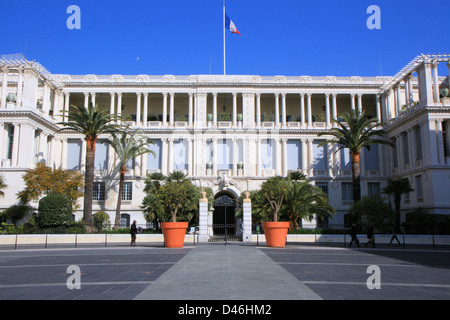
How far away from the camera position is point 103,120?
3722 cm

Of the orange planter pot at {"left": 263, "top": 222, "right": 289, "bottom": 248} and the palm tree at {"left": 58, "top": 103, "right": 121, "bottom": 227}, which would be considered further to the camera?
the palm tree at {"left": 58, "top": 103, "right": 121, "bottom": 227}

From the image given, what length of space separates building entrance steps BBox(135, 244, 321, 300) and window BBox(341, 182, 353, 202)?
1415 inches

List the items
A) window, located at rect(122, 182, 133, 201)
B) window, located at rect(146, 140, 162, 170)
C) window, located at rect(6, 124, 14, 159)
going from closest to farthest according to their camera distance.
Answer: window, located at rect(6, 124, 14, 159), window, located at rect(122, 182, 133, 201), window, located at rect(146, 140, 162, 170)

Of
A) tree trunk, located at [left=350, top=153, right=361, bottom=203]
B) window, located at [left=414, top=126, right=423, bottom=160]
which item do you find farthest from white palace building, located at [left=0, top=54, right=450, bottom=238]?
tree trunk, located at [left=350, top=153, right=361, bottom=203]

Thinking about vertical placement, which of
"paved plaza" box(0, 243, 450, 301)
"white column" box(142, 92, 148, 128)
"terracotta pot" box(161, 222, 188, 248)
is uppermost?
"white column" box(142, 92, 148, 128)

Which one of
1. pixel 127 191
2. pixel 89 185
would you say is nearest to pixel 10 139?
pixel 89 185

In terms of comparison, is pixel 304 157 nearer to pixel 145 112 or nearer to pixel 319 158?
pixel 319 158

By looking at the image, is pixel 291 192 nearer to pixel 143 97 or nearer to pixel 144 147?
pixel 144 147

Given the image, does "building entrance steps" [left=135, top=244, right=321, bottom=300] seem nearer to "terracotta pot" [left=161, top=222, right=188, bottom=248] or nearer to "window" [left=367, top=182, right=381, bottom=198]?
"terracotta pot" [left=161, top=222, right=188, bottom=248]

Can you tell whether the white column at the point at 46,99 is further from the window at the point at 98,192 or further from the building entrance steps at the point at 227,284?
the building entrance steps at the point at 227,284

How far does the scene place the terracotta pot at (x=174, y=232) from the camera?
932 inches

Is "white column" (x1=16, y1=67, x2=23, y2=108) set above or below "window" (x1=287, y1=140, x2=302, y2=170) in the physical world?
Answer: above

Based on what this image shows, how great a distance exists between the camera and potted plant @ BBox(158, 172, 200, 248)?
23828 mm

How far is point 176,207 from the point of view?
25859 mm
